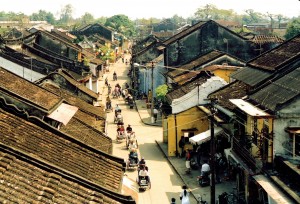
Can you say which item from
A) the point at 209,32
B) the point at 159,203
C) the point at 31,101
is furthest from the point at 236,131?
the point at 209,32

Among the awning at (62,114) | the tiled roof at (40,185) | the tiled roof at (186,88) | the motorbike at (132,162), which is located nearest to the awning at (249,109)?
the awning at (62,114)

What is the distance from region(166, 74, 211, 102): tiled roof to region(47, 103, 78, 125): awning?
48.5 feet

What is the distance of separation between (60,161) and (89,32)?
101m

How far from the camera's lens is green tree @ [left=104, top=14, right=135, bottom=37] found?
479 feet

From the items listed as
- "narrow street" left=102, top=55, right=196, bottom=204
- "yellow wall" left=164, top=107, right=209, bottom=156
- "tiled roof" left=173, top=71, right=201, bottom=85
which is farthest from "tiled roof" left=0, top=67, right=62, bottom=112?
"tiled roof" left=173, top=71, right=201, bottom=85

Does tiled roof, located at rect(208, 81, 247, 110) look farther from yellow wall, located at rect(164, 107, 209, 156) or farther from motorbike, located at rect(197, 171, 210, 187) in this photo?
motorbike, located at rect(197, 171, 210, 187)

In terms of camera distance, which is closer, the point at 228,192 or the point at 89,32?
the point at 228,192

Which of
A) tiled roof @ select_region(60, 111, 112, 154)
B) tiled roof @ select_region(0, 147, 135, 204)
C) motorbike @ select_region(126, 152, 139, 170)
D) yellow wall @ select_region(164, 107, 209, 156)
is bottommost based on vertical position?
motorbike @ select_region(126, 152, 139, 170)

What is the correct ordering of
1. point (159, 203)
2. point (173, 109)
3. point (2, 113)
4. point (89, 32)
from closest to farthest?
1. point (2, 113)
2. point (159, 203)
3. point (173, 109)
4. point (89, 32)

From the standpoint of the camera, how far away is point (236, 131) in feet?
85.3

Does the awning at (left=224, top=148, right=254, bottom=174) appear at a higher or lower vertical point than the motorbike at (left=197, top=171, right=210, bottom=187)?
higher

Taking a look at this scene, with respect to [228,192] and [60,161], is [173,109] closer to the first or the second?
[228,192]

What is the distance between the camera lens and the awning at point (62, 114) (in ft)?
60.1

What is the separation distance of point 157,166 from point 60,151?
1930cm
